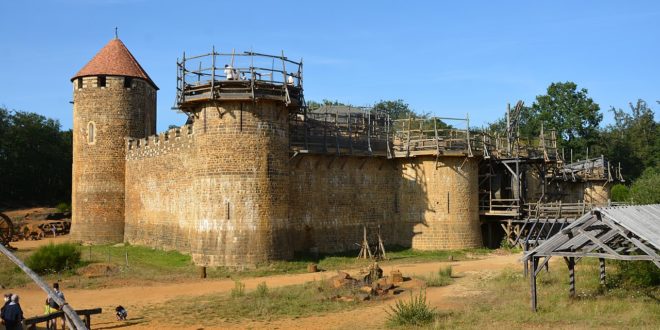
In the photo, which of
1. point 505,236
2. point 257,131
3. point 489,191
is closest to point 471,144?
point 489,191

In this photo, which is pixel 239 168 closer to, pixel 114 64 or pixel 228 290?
pixel 228 290

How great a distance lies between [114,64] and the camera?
34625 millimetres

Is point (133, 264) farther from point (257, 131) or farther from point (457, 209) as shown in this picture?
point (457, 209)

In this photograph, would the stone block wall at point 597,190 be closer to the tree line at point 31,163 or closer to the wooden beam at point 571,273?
the wooden beam at point 571,273

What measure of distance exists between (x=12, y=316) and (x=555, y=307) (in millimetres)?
12631

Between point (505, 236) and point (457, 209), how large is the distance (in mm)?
3793

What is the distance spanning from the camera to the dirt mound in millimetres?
24906

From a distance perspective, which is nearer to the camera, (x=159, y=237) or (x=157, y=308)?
(x=157, y=308)

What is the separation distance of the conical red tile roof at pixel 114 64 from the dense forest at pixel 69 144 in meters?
25.3

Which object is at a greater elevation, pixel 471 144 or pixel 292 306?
pixel 471 144

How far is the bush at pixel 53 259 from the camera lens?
25.4 m

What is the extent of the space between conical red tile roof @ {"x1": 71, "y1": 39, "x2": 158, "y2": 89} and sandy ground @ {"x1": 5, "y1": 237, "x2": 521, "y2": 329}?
14.7 meters

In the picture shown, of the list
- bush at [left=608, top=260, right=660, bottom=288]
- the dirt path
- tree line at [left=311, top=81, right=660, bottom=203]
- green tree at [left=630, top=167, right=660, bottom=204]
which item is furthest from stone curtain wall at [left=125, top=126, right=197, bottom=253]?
tree line at [left=311, top=81, right=660, bottom=203]

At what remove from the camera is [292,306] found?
59.1 ft
